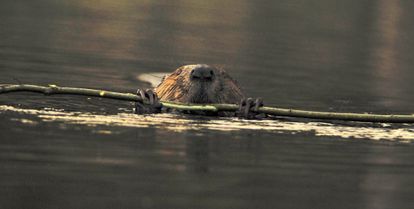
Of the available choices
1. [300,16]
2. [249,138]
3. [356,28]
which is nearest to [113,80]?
[249,138]

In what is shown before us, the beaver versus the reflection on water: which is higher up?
the beaver

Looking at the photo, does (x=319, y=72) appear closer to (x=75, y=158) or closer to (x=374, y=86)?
(x=374, y=86)

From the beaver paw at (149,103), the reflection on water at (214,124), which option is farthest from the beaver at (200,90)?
the reflection on water at (214,124)

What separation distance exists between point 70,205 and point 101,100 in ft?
19.0

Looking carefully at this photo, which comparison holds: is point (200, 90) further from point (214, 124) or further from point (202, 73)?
point (214, 124)

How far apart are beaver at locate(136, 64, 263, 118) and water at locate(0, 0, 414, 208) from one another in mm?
226

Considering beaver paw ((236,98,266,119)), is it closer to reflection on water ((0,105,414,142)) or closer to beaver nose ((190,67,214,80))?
reflection on water ((0,105,414,142))

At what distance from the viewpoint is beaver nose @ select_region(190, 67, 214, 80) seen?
37.6 ft

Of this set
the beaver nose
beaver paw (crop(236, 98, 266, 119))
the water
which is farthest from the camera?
the beaver nose

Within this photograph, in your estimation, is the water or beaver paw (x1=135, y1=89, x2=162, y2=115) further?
beaver paw (x1=135, y1=89, x2=162, y2=115)

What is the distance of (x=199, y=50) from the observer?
75.4 feet

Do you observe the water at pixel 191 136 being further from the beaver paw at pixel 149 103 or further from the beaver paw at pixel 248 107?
the beaver paw at pixel 248 107

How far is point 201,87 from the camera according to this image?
451 inches

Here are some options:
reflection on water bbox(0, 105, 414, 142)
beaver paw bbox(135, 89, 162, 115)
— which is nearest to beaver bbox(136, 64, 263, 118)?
beaver paw bbox(135, 89, 162, 115)
